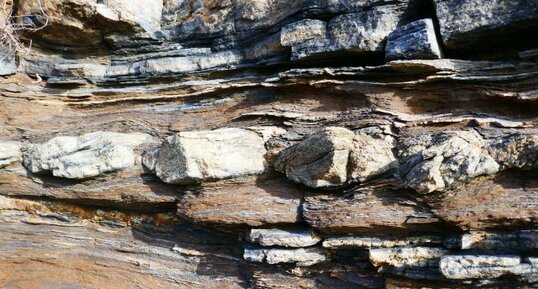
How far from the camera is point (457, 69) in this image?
6957 mm

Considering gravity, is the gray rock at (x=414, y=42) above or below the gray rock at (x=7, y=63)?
above

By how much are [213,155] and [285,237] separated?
1957 mm

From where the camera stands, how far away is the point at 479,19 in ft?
22.0

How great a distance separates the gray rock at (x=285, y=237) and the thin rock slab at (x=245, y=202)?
16 centimetres

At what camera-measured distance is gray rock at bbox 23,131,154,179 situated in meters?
8.92

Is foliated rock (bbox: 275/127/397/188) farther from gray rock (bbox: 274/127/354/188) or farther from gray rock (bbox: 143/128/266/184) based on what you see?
gray rock (bbox: 143/128/266/184)

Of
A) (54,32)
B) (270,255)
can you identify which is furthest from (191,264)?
(54,32)

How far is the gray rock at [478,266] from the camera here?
5977mm

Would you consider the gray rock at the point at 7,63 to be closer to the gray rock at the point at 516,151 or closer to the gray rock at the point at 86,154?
the gray rock at the point at 86,154

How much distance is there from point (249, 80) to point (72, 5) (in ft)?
13.2

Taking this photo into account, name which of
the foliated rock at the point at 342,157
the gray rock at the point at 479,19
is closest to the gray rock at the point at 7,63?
the foliated rock at the point at 342,157

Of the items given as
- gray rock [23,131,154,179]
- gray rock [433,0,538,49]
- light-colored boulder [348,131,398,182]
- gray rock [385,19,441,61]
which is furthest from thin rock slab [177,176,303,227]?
gray rock [433,0,538,49]

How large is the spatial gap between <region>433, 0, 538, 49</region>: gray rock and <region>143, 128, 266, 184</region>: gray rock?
3.65 m

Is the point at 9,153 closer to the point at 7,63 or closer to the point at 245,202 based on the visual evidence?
the point at 7,63
